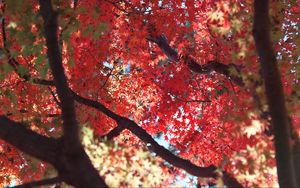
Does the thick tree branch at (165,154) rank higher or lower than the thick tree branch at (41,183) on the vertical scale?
higher

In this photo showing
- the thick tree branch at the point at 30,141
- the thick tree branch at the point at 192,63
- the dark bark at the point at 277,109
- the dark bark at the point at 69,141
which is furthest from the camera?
the thick tree branch at the point at 192,63

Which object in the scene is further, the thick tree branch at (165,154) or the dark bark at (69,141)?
the thick tree branch at (165,154)

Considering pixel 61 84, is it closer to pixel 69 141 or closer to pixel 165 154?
pixel 69 141

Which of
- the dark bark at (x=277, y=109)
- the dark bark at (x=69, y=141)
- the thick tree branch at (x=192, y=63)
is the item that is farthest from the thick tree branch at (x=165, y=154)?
the thick tree branch at (x=192, y=63)

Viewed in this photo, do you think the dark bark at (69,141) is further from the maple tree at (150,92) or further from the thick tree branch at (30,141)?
the thick tree branch at (30,141)

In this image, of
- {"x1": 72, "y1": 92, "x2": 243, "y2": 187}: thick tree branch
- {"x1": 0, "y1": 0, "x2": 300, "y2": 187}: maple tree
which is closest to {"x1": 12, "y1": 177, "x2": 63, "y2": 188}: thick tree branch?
{"x1": 0, "y1": 0, "x2": 300, "y2": 187}: maple tree

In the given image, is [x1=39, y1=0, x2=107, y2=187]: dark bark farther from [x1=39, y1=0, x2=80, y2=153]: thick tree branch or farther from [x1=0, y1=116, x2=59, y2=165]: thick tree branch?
[x1=0, y1=116, x2=59, y2=165]: thick tree branch
